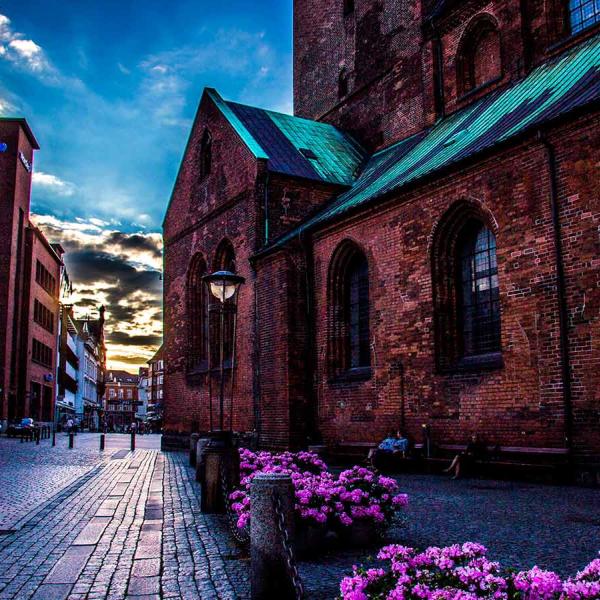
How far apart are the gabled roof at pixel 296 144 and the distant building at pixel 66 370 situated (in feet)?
141

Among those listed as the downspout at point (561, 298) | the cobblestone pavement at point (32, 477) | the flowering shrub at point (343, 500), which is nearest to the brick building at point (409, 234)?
the downspout at point (561, 298)

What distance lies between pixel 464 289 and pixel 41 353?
4518cm

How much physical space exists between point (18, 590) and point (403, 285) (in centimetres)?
1192

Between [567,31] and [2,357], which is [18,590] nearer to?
[567,31]

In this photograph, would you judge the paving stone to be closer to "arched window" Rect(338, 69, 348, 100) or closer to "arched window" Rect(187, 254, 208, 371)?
"arched window" Rect(187, 254, 208, 371)

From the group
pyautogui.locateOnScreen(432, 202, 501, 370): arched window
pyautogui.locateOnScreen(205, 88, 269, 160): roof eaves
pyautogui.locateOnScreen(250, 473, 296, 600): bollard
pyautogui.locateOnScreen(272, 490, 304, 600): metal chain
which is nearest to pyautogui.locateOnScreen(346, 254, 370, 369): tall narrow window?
pyautogui.locateOnScreen(432, 202, 501, 370): arched window

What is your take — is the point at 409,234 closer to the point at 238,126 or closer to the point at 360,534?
the point at 238,126

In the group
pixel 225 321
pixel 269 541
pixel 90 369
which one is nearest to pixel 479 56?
pixel 225 321

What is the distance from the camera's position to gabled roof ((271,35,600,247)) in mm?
13688

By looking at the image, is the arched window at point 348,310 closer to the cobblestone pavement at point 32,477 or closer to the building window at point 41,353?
the cobblestone pavement at point 32,477

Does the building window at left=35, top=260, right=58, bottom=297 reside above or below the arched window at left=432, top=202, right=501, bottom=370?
above

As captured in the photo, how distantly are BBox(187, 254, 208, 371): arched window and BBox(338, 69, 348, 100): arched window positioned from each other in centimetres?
861

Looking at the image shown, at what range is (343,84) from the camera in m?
27.0

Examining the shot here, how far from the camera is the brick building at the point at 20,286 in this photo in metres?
43.6
